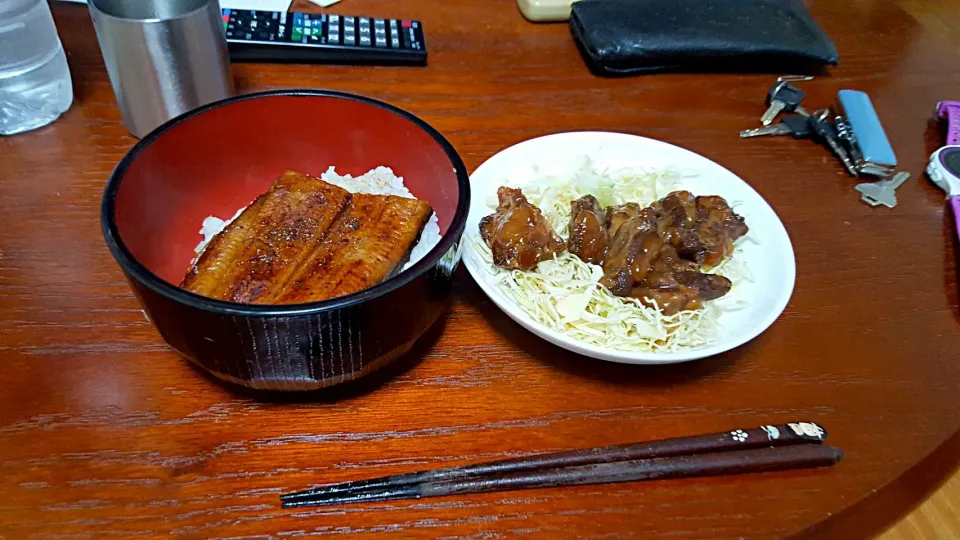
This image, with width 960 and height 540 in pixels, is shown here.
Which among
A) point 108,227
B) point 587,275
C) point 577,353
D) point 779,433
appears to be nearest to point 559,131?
point 587,275

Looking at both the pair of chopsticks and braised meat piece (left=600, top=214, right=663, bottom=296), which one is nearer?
the pair of chopsticks

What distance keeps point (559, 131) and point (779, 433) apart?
68 centimetres

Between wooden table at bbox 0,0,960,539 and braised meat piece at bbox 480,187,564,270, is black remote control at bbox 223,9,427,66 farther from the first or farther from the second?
braised meat piece at bbox 480,187,564,270

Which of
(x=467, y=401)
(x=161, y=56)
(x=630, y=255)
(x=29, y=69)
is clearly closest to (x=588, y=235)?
(x=630, y=255)

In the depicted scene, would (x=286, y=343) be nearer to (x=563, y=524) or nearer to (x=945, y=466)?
(x=563, y=524)

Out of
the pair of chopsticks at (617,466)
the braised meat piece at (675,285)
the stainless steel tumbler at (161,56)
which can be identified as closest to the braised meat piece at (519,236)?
the braised meat piece at (675,285)

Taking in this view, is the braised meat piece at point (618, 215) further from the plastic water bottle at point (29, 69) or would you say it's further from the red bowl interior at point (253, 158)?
the plastic water bottle at point (29, 69)

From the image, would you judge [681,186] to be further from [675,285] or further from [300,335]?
[300,335]

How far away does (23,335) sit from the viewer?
2.69 feet

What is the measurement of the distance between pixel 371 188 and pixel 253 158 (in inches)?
7.0

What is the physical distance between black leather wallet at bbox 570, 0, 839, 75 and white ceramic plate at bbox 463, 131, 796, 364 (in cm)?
31

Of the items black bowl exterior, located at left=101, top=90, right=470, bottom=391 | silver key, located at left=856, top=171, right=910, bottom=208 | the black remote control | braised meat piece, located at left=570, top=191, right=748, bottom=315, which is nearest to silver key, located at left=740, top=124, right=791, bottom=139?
silver key, located at left=856, top=171, right=910, bottom=208

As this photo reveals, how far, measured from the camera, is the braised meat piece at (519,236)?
917 millimetres

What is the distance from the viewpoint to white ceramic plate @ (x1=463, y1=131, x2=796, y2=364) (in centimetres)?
81
